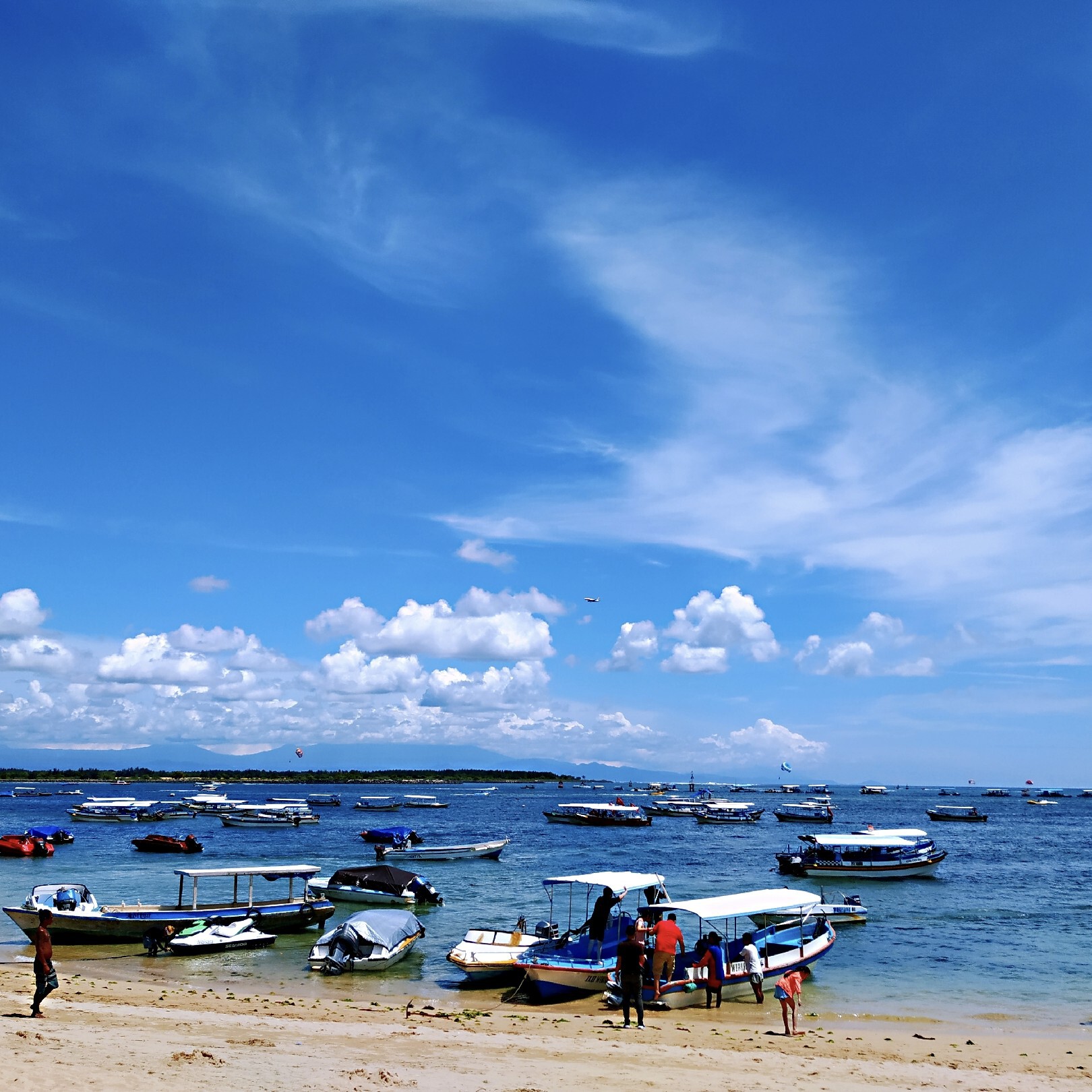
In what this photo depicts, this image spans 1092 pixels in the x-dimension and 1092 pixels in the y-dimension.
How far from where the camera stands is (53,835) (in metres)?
69.4

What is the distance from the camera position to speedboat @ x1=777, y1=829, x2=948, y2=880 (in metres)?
55.7

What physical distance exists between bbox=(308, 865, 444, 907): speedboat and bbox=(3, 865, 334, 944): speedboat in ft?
21.2

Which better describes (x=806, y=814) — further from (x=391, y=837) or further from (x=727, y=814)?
(x=391, y=837)

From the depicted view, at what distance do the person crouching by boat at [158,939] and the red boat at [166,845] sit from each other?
36331 millimetres

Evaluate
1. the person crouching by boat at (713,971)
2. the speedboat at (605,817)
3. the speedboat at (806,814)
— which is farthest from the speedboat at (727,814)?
the person crouching by boat at (713,971)

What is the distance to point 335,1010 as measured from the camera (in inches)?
870

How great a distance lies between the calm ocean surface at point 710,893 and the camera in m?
26.4

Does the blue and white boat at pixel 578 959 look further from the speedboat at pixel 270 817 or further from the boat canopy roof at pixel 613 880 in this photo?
the speedboat at pixel 270 817

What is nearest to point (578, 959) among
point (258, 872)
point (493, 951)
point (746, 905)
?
point (493, 951)

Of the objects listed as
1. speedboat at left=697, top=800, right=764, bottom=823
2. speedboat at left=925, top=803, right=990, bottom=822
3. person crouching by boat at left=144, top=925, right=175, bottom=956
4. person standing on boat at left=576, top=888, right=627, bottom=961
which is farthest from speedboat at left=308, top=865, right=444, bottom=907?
speedboat at left=925, top=803, right=990, bottom=822

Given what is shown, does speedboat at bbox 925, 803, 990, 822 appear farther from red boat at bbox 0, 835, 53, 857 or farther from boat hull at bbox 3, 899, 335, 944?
boat hull at bbox 3, 899, 335, 944

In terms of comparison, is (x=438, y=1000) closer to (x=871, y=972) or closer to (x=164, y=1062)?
(x=164, y=1062)

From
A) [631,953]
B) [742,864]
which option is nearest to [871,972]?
[631,953]

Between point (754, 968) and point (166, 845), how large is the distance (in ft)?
175
